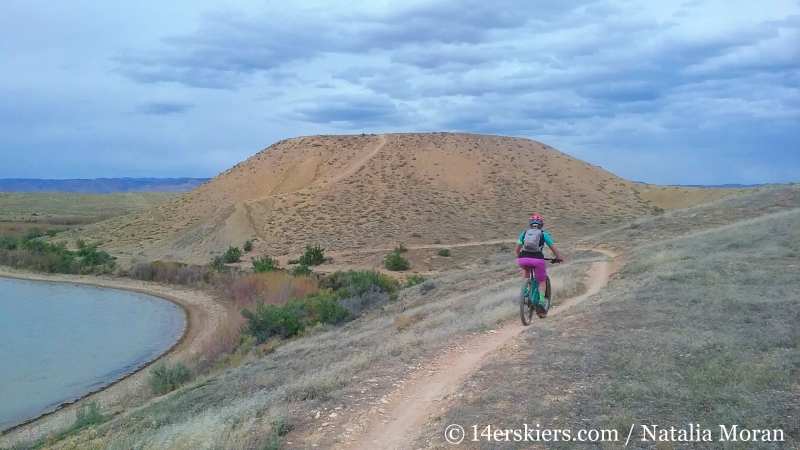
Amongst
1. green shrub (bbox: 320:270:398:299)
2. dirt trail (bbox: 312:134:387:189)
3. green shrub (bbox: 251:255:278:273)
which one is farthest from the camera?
dirt trail (bbox: 312:134:387:189)

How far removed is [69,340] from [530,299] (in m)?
20.1

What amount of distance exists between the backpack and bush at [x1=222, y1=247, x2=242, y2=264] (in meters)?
32.9

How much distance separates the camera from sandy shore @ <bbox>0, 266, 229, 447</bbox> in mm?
13524

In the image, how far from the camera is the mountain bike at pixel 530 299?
33.2 feet

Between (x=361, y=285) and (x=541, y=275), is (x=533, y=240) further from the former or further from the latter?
(x=361, y=285)

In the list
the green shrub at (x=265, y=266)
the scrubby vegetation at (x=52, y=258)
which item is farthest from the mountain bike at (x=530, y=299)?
the scrubby vegetation at (x=52, y=258)

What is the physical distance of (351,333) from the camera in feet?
47.7

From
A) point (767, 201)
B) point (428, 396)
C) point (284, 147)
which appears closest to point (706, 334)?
point (428, 396)

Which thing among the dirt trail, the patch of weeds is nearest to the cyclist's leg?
the patch of weeds

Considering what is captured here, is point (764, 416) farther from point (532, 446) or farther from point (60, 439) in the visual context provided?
point (60, 439)

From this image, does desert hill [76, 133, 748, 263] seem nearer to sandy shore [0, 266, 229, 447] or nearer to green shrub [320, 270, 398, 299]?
sandy shore [0, 266, 229, 447]

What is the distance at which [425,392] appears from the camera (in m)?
7.46

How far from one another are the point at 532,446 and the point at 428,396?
208 cm

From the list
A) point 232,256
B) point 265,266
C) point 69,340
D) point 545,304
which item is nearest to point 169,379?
point 545,304
